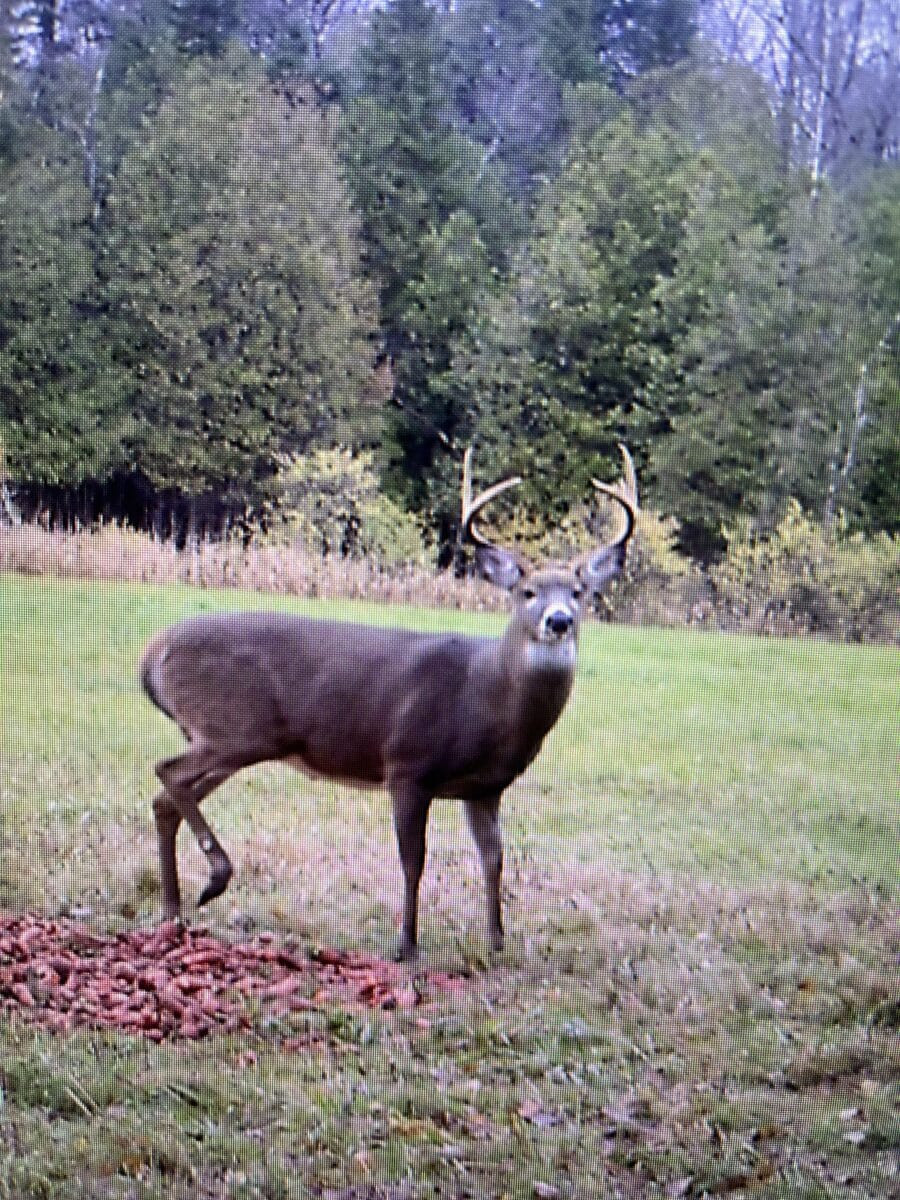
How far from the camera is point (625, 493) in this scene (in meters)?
3.36

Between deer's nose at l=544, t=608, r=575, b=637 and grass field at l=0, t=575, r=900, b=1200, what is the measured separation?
13 centimetres

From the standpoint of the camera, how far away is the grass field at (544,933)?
2660mm

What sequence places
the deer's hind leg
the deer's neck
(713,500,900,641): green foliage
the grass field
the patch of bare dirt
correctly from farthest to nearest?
(713,500,900,641): green foliage, the deer's hind leg, the deer's neck, the patch of bare dirt, the grass field

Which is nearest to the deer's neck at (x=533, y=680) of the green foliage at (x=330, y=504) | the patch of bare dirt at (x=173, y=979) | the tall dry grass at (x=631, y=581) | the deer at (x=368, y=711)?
the deer at (x=368, y=711)

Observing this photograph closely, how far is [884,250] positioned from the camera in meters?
3.46

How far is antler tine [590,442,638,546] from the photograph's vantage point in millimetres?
3307

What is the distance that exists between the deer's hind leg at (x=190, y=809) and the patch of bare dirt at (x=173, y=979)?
95 mm

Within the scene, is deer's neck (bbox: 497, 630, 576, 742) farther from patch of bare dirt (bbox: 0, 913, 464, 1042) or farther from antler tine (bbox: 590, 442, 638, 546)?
patch of bare dirt (bbox: 0, 913, 464, 1042)

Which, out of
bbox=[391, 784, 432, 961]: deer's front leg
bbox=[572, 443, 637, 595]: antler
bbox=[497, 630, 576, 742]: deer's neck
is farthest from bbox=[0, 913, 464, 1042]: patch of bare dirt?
bbox=[572, 443, 637, 595]: antler

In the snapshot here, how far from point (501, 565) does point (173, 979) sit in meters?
1.01

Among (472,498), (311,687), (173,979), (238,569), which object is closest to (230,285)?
(238,569)

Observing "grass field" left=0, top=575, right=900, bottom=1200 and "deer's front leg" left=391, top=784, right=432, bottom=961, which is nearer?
"grass field" left=0, top=575, right=900, bottom=1200

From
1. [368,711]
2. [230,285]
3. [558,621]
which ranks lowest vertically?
[368,711]

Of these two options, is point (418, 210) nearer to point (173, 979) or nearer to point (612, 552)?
point (612, 552)
